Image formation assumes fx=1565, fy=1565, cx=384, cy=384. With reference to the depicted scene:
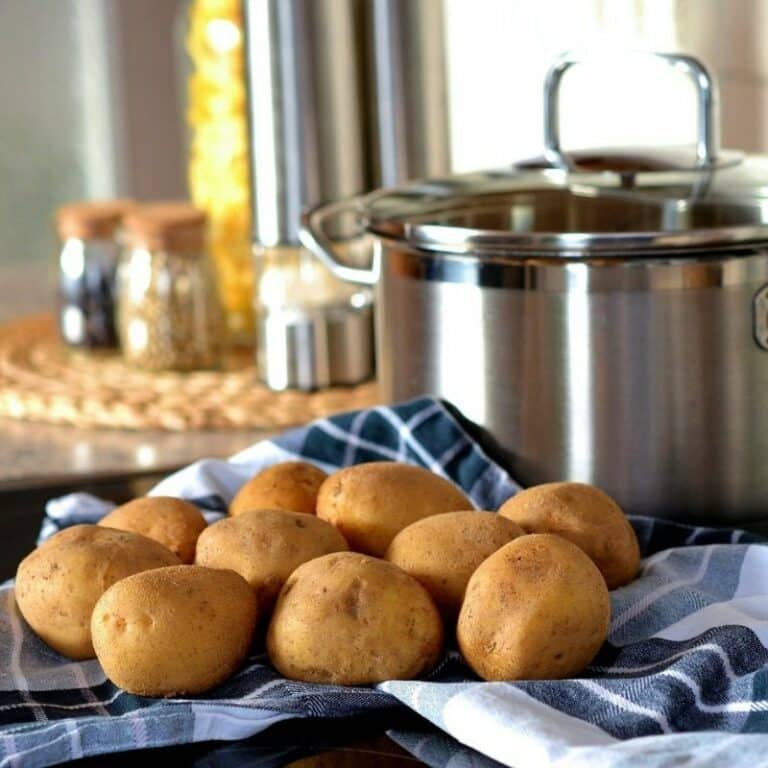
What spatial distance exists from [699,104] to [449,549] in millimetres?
346

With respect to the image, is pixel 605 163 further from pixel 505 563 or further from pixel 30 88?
pixel 30 88

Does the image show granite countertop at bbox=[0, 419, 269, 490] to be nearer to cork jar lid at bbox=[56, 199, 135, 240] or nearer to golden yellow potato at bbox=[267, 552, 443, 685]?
cork jar lid at bbox=[56, 199, 135, 240]

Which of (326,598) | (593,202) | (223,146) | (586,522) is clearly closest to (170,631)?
(326,598)

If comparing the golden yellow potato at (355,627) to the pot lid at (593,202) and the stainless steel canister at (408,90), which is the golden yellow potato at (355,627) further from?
the stainless steel canister at (408,90)

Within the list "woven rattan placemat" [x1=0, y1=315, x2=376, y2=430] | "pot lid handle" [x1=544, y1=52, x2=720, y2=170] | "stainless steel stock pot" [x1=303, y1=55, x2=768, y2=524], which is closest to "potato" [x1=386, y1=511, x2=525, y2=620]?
"stainless steel stock pot" [x1=303, y1=55, x2=768, y2=524]

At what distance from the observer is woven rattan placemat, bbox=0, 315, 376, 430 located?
3.75 feet

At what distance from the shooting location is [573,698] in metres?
0.55

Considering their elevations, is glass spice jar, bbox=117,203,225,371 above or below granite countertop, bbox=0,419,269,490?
above

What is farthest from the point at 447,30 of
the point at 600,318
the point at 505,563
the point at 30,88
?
the point at 30,88

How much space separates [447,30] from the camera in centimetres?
139

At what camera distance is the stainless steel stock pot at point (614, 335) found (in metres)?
0.73

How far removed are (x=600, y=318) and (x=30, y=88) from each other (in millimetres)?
1994

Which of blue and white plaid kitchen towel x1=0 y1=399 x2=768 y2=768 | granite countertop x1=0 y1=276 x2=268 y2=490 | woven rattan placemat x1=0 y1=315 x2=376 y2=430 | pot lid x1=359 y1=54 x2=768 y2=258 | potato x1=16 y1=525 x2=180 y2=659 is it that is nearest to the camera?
blue and white plaid kitchen towel x1=0 y1=399 x2=768 y2=768

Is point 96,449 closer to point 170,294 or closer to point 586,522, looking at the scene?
point 170,294
